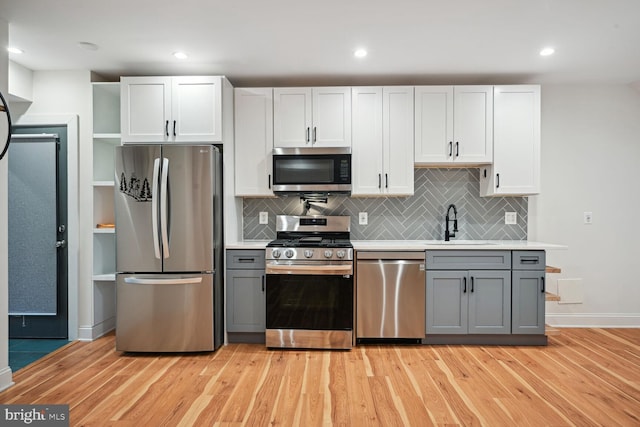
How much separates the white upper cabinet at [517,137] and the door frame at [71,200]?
3899mm

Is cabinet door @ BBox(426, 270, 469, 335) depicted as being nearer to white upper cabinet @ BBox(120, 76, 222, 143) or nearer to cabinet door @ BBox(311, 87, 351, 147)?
cabinet door @ BBox(311, 87, 351, 147)

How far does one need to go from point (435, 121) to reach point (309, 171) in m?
1.28

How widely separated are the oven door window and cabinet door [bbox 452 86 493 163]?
1.64m

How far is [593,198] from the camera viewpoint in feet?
12.6

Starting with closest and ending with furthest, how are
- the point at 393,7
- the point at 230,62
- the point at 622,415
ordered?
the point at 622,415
the point at 393,7
the point at 230,62

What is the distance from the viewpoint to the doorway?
3.43m

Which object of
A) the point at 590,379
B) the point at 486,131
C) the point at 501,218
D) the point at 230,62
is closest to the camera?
the point at 590,379

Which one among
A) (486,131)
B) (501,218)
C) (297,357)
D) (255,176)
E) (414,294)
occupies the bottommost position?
(297,357)

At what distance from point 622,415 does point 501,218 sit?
2.01 meters

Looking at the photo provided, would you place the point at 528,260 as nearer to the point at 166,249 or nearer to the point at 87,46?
the point at 166,249

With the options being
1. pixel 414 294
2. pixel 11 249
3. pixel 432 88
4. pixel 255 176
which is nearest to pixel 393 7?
pixel 432 88

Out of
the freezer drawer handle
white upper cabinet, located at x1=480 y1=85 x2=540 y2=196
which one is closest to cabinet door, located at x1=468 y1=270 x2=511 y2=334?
white upper cabinet, located at x1=480 y1=85 x2=540 y2=196

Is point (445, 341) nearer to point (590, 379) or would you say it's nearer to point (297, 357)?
point (590, 379)

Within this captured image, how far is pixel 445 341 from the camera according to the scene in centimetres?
329
